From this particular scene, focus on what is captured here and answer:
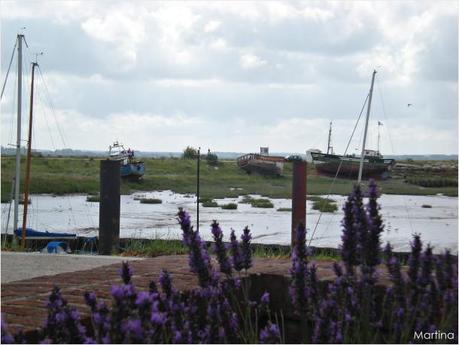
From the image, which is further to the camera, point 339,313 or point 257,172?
point 257,172

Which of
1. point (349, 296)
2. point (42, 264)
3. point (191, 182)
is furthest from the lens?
point (191, 182)

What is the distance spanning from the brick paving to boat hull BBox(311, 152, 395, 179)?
3789 cm

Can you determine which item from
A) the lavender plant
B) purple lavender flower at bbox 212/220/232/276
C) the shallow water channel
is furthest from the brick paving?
the shallow water channel

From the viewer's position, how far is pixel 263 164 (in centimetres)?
6109

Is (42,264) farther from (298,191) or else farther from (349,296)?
(349,296)

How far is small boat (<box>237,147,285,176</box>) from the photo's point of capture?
2370 inches

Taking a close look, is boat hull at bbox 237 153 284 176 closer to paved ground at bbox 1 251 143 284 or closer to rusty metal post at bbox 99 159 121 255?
rusty metal post at bbox 99 159 121 255

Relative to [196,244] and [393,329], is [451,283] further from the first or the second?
[196,244]

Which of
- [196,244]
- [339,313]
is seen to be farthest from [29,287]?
[339,313]

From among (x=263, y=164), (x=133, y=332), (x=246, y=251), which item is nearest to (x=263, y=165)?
(x=263, y=164)

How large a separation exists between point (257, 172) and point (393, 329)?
193 ft

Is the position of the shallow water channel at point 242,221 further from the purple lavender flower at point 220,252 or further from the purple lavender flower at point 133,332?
the purple lavender flower at point 133,332

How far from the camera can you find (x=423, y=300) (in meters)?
2.67

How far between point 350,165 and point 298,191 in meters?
41.7
